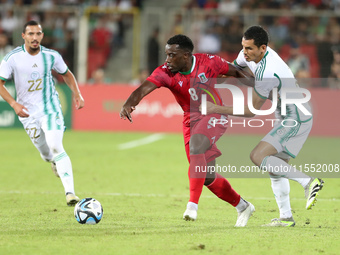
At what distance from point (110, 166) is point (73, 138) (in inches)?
204

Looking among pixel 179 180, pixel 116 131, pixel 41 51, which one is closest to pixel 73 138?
pixel 116 131

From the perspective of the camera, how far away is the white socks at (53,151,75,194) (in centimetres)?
826

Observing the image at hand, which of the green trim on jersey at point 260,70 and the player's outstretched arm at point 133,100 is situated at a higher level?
the green trim on jersey at point 260,70

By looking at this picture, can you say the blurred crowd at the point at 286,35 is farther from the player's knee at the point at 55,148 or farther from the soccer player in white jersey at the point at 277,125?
the soccer player in white jersey at the point at 277,125

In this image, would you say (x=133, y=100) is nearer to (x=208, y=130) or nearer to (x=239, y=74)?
(x=208, y=130)

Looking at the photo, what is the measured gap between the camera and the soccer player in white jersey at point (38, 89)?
848cm

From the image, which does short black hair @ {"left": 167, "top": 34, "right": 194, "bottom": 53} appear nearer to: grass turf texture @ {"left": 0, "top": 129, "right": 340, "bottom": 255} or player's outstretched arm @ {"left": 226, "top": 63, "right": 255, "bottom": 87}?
player's outstretched arm @ {"left": 226, "top": 63, "right": 255, "bottom": 87}

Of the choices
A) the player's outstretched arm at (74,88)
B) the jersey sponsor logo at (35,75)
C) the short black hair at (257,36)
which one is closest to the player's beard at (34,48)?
the jersey sponsor logo at (35,75)

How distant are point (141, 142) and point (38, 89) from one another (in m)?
A: 8.46

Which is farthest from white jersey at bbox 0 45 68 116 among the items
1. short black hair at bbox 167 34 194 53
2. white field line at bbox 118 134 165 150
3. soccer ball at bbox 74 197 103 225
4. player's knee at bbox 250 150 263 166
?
white field line at bbox 118 134 165 150

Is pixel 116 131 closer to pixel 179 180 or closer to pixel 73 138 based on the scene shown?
pixel 73 138

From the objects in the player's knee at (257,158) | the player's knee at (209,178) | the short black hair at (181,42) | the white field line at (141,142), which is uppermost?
the short black hair at (181,42)

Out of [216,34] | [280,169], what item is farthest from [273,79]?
[216,34]

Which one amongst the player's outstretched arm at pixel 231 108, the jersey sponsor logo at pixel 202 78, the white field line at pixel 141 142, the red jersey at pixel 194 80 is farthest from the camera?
the white field line at pixel 141 142
